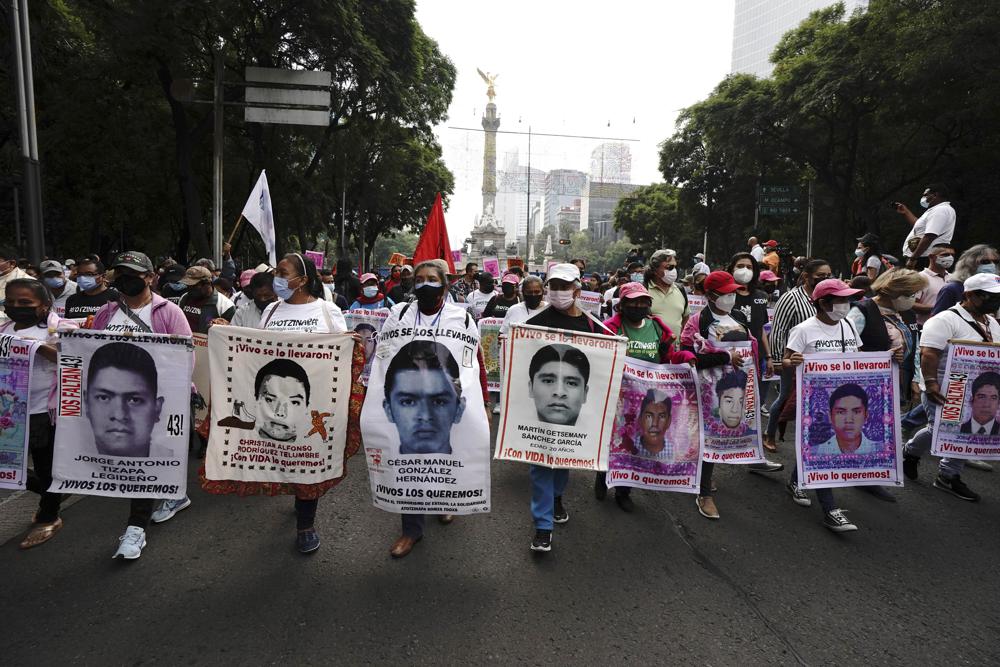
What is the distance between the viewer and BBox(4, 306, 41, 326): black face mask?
13.0 ft

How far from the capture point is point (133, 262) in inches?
156

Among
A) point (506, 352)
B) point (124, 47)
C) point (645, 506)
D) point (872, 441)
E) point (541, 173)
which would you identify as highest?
point (541, 173)

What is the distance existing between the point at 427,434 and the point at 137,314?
200 cm

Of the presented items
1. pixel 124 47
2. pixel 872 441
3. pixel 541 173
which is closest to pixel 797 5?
pixel 541 173

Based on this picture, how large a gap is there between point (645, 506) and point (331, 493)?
2447mm

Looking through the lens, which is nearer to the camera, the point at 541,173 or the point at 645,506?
the point at 645,506

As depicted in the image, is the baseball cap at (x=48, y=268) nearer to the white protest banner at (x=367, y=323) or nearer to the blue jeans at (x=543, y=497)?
the white protest banner at (x=367, y=323)

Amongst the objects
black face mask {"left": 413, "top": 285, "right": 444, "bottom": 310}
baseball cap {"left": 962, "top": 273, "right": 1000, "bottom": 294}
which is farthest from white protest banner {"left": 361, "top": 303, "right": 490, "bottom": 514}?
baseball cap {"left": 962, "top": 273, "right": 1000, "bottom": 294}

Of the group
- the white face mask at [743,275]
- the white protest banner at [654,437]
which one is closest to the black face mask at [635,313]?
the white protest banner at [654,437]

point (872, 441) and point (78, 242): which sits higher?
point (78, 242)

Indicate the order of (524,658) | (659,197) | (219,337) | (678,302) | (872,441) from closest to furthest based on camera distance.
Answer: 1. (524,658)
2. (219,337)
3. (872,441)
4. (678,302)
5. (659,197)

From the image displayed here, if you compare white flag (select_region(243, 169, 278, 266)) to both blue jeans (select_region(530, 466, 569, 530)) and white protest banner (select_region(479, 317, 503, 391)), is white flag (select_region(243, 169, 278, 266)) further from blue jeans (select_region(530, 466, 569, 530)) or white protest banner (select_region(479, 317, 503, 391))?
blue jeans (select_region(530, 466, 569, 530))

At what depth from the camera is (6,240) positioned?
78.1 feet

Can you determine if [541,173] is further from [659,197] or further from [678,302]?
[678,302]
